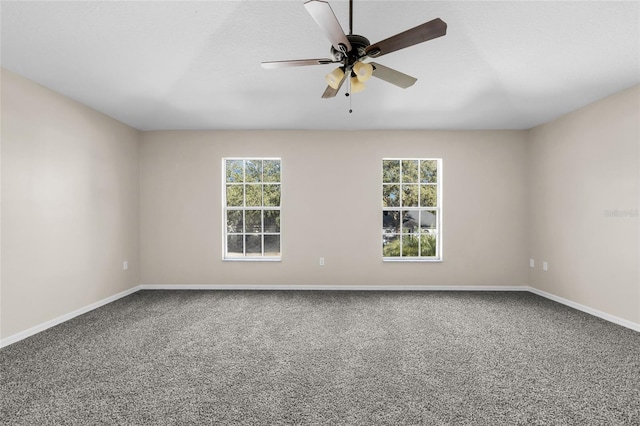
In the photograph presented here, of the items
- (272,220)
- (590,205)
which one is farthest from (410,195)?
(272,220)

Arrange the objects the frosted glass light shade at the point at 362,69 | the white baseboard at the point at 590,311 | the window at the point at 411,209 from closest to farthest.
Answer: the frosted glass light shade at the point at 362,69, the white baseboard at the point at 590,311, the window at the point at 411,209

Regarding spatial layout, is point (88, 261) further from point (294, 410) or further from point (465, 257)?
point (465, 257)

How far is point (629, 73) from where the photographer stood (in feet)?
9.01

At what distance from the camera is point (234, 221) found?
471cm

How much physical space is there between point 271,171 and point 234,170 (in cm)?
61

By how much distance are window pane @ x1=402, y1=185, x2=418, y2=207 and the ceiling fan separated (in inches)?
109

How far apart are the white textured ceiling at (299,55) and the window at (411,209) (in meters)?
1.00

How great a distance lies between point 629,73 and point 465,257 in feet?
9.20

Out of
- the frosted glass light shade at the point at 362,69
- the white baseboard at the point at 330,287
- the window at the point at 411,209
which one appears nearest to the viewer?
the frosted glass light shade at the point at 362,69

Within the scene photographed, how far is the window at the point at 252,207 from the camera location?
15.3 ft

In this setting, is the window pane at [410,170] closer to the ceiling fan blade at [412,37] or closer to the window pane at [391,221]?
the window pane at [391,221]

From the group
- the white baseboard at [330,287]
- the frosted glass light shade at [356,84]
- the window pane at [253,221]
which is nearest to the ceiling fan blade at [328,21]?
the frosted glass light shade at [356,84]

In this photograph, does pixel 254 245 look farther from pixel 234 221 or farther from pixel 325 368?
pixel 325 368

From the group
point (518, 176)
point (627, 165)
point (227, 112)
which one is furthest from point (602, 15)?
point (227, 112)
